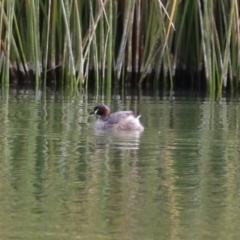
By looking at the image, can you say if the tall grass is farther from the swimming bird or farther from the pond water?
the swimming bird

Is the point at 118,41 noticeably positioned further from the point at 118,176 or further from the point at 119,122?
the point at 118,176

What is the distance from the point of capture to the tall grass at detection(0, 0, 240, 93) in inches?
580

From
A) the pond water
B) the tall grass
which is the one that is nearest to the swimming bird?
the pond water

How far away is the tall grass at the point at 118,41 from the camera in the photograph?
14727 mm

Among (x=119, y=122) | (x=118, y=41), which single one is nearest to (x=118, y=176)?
(x=119, y=122)

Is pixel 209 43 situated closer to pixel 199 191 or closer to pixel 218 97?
pixel 218 97

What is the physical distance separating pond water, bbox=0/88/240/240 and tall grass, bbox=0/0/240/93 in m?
2.81

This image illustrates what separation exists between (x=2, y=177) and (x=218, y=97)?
24.3 feet

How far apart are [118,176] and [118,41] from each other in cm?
898

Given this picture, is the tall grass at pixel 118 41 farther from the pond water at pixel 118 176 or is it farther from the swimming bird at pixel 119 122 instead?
the swimming bird at pixel 119 122

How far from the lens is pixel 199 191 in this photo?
22.6ft

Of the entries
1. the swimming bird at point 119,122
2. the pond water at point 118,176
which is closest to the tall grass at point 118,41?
the pond water at point 118,176

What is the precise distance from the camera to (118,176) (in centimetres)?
744

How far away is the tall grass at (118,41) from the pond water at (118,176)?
281 cm
